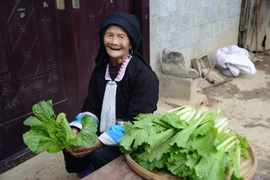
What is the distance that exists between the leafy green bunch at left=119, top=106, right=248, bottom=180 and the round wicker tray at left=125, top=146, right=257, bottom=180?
3 centimetres

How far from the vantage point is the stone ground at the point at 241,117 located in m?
3.02

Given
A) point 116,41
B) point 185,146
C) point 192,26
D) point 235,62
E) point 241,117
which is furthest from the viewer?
point 235,62

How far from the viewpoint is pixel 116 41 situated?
201cm

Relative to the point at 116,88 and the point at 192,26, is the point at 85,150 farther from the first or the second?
the point at 192,26

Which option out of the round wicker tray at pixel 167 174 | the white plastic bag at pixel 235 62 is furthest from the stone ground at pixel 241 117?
the white plastic bag at pixel 235 62

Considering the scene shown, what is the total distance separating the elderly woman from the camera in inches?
77.9

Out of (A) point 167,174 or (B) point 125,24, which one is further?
(B) point 125,24

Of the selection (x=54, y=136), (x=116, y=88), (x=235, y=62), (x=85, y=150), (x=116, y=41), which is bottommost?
(x=235, y=62)

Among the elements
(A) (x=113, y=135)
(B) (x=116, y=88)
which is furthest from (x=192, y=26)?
(A) (x=113, y=135)

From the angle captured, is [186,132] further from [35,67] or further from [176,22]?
[176,22]

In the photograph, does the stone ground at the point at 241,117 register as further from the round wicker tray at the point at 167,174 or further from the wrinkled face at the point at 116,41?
the wrinkled face at the point at 116,41

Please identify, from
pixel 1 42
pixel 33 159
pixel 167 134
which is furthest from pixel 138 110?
pixel 33 159

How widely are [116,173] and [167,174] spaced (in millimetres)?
270

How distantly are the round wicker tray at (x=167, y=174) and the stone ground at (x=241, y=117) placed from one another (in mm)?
106
